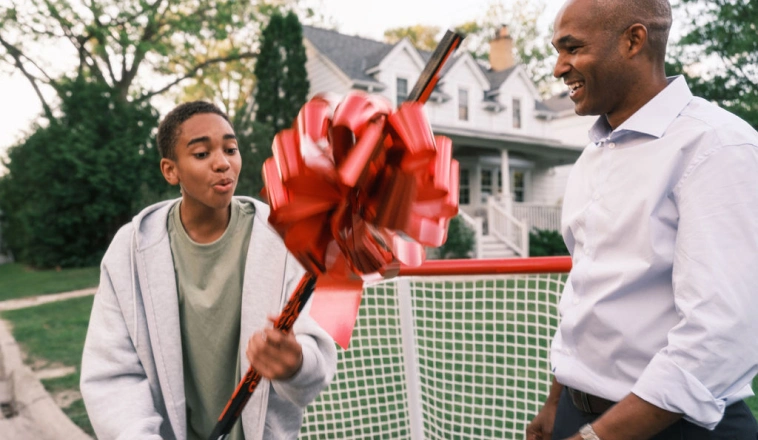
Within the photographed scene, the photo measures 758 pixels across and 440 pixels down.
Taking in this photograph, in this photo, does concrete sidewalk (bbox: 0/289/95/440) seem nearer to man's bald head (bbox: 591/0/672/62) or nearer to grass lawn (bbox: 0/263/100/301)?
man's bald head (bbox: 591/0/672/62)

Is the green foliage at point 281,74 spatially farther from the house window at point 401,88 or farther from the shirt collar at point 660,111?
the shirt collar at point 660,111

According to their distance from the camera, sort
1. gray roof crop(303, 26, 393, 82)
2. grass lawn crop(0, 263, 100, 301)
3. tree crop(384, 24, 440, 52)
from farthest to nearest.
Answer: tree crop(384, 24, 440, 52), gray roof crop(303, 26, 393, 82), grass lawn crop(0, 263, 100, 301)

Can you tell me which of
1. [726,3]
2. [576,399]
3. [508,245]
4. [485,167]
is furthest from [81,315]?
[726,3]

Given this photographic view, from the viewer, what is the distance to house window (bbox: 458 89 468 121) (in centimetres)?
2280

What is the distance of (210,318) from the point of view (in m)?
2.01

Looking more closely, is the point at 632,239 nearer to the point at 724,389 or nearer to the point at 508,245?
the point at 724,389

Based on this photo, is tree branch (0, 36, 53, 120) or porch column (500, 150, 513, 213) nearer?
porch column (500, 150, 513, 213)

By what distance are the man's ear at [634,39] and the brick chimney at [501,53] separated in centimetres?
2581

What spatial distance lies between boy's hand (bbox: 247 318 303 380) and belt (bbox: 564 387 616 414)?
2.96 ft

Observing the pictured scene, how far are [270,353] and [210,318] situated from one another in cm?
86

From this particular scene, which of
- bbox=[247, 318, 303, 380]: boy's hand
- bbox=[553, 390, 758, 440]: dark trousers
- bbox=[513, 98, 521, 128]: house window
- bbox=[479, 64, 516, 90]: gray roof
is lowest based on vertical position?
bbox=[513, 98, 521, 128]: house window

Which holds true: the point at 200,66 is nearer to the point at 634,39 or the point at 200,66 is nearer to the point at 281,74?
the point at 281,74

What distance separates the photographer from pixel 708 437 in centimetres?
145

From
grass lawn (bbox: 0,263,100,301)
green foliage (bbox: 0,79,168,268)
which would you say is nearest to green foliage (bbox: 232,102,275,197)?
green foliage (bbox: 0,79,168,268)
